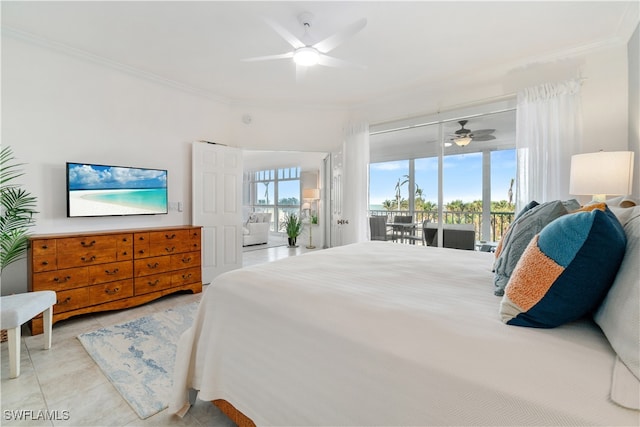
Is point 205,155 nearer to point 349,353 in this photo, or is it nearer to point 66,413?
point 66,413

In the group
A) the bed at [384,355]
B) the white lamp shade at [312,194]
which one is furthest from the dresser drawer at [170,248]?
the white lamp shade at [312,194]

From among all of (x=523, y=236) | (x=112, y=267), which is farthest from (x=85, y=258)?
(x=523, y=236)

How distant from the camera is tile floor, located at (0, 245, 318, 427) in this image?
1488 mm

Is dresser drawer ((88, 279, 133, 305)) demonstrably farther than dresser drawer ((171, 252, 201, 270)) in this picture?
No

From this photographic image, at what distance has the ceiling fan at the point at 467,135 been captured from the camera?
3956 mm

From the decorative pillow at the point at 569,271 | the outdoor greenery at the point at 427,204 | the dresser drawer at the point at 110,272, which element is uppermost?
the outdoor greenery at the point at 427,204

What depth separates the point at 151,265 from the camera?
317cm

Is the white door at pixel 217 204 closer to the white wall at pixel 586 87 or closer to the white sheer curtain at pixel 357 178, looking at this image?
the white sheer curtain at pixel 357 178

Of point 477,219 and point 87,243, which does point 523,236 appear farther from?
point 87,243

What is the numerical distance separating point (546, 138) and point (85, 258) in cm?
484

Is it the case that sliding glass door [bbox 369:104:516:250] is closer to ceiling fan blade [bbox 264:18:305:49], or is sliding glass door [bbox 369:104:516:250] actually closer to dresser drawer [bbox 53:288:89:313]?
ceiling fan blade [bbox 264:18:305:49]

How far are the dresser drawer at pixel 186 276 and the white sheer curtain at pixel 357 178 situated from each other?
7.52ft

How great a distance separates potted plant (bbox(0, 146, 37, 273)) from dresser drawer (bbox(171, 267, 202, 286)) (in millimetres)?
1325

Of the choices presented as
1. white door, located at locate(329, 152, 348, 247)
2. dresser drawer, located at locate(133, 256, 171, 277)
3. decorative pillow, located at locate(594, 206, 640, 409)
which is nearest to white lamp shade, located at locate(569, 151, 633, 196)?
decorative pillow, located at locate(594, 206, 640, 409)
